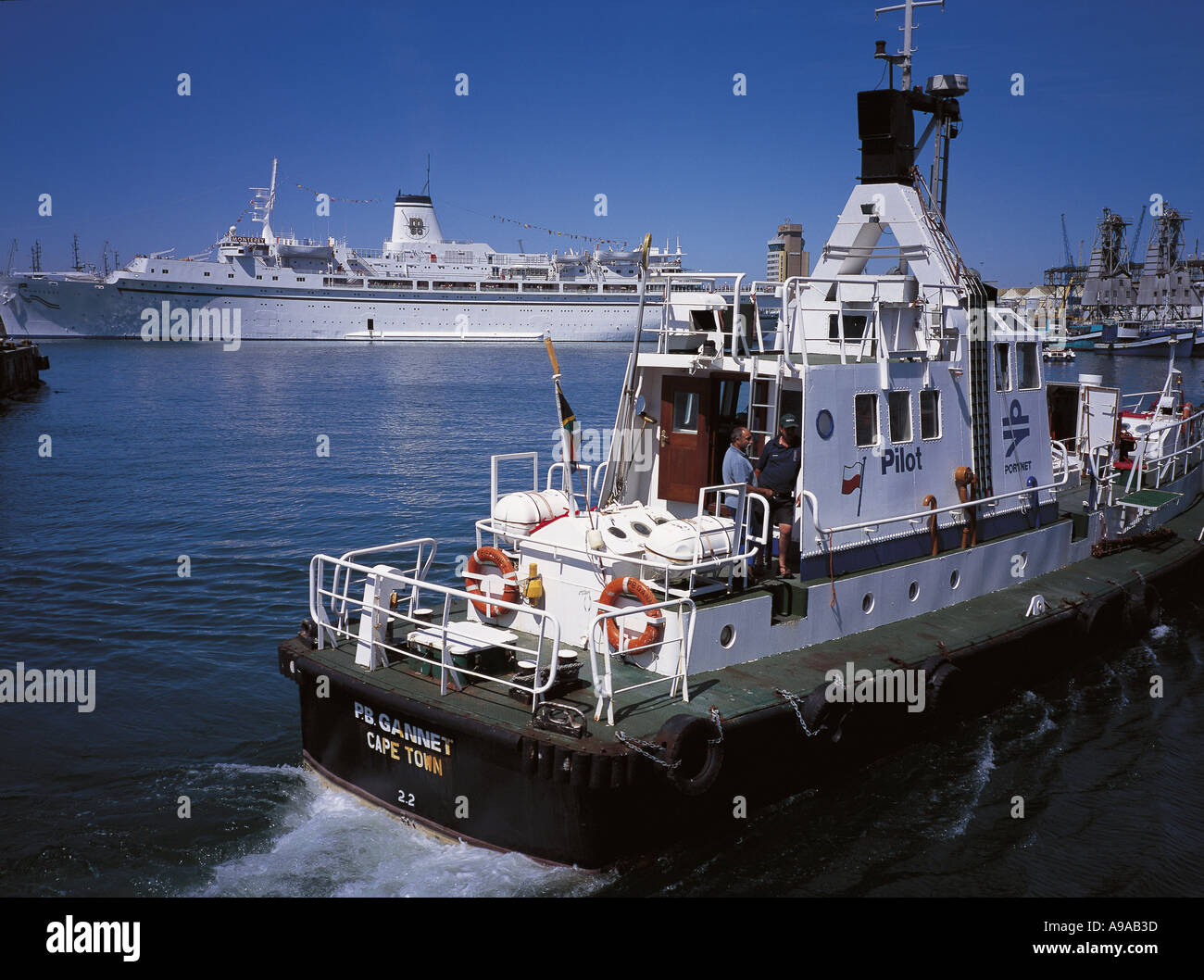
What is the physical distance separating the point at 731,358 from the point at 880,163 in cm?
429

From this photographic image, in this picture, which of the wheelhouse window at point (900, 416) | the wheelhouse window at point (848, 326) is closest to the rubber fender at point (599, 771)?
the wheelhouse window at point (900, 416)

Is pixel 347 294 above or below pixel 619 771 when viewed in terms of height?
above

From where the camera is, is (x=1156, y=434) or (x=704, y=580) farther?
(x=1156, y=434)

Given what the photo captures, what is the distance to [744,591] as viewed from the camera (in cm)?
998

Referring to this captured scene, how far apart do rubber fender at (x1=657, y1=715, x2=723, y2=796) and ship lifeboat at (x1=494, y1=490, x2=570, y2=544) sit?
325 cm

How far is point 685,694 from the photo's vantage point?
28.9 ft

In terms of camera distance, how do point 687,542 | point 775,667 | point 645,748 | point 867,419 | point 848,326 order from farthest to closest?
point 848,326
point 867,419
point 775,667
point 687,542
point 645,748

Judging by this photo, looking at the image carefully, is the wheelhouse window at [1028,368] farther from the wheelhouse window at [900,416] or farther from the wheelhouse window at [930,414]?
the wheelhouse window at [900,416]

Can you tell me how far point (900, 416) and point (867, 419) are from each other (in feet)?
2.36

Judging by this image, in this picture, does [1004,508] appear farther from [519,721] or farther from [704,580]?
[519,721]

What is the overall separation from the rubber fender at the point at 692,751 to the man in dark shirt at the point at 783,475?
2.78 metres

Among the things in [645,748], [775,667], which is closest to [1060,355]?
[775,667]

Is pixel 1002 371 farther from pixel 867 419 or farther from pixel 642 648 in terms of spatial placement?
pixel 642 648
